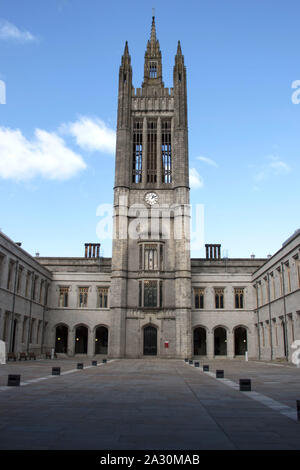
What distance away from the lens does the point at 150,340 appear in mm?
50031

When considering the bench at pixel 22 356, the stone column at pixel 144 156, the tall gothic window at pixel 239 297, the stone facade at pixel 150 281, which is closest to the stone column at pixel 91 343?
the stone facade at pixel 150 281

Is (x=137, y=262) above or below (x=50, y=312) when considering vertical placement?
above

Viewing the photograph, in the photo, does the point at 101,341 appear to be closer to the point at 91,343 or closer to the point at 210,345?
the point at 91,343

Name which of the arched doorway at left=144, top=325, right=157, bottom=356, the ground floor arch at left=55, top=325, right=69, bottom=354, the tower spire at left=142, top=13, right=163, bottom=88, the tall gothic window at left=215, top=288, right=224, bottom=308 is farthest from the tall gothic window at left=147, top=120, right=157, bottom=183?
the ground floor arch at left=55, top=325, right=69, bottom=354

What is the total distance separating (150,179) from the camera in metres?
55.2

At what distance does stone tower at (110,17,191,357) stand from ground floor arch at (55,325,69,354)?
1121 cm

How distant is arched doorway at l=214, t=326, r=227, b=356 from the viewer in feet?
190

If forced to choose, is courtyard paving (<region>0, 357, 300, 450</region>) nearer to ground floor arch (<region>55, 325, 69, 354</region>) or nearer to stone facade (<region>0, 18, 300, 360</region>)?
stone facade (<region>0, 18, 300, 360</region>)

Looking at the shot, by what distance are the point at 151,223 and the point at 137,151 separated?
35.6 ft

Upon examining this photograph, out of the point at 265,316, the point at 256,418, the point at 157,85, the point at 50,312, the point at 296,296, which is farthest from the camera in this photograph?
the point at 157,85

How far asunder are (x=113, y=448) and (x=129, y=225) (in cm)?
4623

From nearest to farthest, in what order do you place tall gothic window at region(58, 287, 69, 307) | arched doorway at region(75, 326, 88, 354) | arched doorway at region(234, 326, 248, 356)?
tall gothic window at region(58, 287, 69, 307)
arched doorway at region(234, 326, 248, 356)
arched doorway at region(75, 326, 88, 354)

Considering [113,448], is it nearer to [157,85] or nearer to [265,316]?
[265,316]

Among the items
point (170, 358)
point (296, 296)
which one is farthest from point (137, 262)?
point (296, 296)
